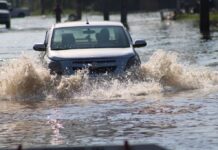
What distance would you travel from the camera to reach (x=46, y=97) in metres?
16.2

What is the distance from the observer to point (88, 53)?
653 inches

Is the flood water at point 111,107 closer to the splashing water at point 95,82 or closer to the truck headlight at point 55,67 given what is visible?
the splashing water at point 95,82

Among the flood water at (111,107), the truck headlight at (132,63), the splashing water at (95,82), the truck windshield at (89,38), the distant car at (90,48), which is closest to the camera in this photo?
the flood water at (111,107)

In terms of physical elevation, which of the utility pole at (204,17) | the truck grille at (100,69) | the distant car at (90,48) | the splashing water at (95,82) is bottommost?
the utility pole at (204,17)

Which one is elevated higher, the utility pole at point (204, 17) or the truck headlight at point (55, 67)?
the truck headlight at point (55, 67)

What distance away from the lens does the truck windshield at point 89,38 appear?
1742cm

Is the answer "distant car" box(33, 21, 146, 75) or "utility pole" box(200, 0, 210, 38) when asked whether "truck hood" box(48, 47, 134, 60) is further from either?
"utility pole" box(200, 0, 210, 38)

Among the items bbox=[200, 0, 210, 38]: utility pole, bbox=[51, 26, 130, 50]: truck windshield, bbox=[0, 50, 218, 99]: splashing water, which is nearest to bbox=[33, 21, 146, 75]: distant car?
bbox=[51, 26, 130, 50]: truck windshield

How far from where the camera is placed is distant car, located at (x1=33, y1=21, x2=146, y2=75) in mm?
16297

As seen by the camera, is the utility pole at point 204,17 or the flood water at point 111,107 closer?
the flood water at point 111,107

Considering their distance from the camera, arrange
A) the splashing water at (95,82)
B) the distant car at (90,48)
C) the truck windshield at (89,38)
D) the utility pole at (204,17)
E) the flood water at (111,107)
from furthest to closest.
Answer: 1. the utility pole at (204,17)
2. the truck windshield at (89,38)
3. the distant car at (90,48)
4. the splashing water at (95,82)
5. the flood water at (111,107)

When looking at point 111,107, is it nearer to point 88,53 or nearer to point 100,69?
point 100,69

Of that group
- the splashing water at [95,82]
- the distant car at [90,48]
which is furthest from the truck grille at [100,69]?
the splashing water at [95,82]

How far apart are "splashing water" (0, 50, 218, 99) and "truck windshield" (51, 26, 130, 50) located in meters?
0.66
